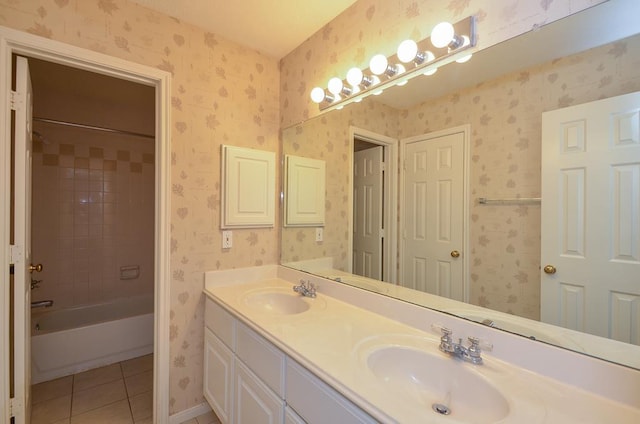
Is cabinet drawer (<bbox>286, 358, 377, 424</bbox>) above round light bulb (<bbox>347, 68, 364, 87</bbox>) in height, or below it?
below

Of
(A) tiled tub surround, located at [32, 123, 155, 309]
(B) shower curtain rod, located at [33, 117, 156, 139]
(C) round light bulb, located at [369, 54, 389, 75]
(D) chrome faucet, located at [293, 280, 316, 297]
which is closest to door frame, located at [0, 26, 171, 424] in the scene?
(D) chrome faucet, located at [293, 280, 316, 297]

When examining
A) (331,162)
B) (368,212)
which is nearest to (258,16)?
(331,162)

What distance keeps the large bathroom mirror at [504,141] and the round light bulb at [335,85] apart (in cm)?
15

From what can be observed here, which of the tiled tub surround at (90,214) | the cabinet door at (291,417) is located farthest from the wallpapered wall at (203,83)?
the tiled tub surround at (90,214)

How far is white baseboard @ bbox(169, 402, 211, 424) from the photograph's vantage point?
172 centimetres

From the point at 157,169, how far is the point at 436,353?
1685 millimetres

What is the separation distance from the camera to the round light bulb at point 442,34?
1.09 metres

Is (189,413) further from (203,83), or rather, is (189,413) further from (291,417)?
(203,83)

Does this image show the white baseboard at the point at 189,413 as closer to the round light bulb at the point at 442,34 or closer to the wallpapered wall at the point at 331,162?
the wallpapered wall at the point at 331,162

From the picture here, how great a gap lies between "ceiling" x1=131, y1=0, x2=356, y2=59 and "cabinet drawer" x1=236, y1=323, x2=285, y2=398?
168cm

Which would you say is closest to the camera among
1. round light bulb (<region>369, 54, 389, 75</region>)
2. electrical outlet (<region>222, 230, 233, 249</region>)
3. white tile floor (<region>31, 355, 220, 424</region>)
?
round light bulb (<region>369, 54, 389, 75</region>)

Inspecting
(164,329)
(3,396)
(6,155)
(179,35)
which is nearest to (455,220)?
(164,329)

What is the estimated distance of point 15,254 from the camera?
137 cm

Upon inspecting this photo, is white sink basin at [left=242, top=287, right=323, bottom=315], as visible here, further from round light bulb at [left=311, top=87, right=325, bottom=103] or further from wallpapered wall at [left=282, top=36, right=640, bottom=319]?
round light bulb at [left=311, top=87, right=325, bottom=103]
